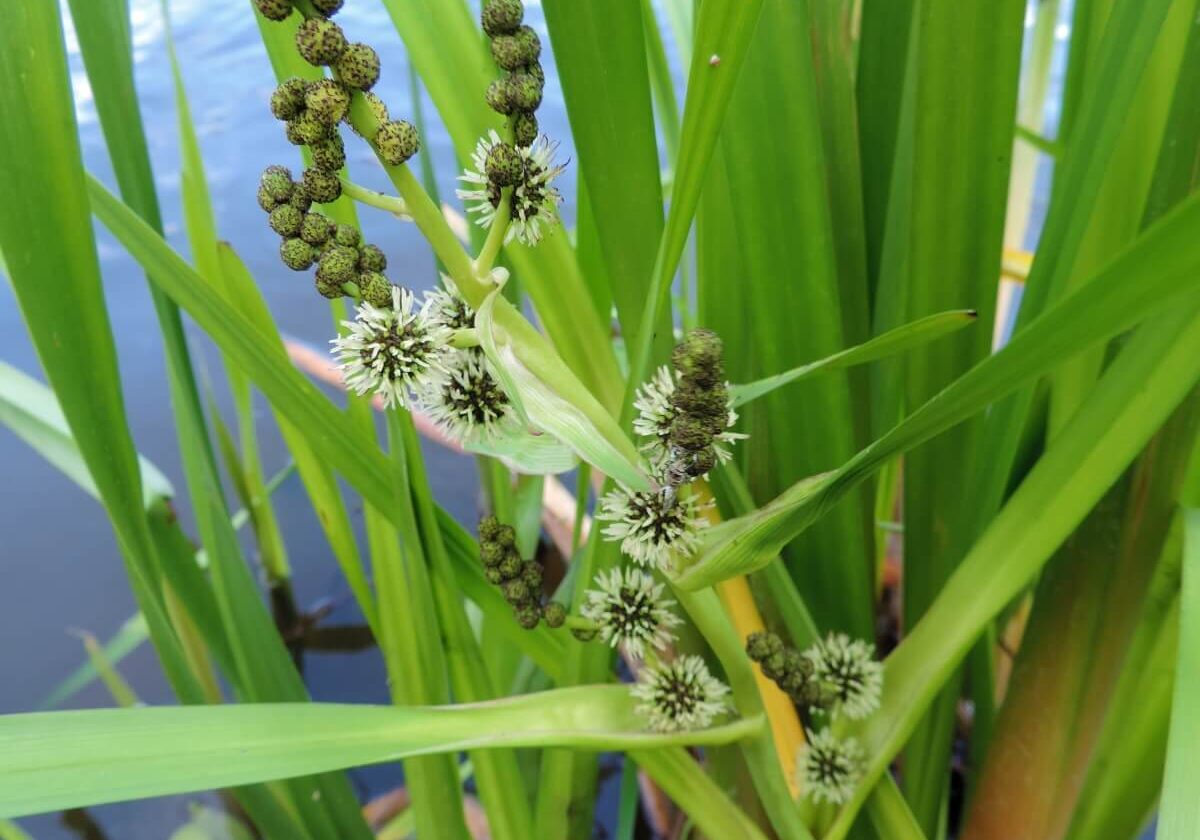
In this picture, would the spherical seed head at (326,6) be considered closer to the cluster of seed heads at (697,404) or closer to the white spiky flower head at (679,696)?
the cluster of seed heads at (697,404)

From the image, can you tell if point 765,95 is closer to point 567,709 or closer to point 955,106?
point 955,106

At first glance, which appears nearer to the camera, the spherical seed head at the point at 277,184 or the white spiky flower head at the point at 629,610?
the spherical seed head at the point at 277,184

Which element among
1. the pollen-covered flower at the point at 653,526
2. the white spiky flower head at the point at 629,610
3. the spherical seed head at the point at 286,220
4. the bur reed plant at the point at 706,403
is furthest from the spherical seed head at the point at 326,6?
the white spiky flower head at the point at 629,610

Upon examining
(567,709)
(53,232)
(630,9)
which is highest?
(630,9)

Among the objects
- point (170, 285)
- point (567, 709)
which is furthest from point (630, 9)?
point (567, 709)

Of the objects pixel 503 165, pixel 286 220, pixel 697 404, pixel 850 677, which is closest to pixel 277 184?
pixel 286 220

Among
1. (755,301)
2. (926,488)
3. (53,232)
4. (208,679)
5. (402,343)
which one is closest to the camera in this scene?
(402,343)
